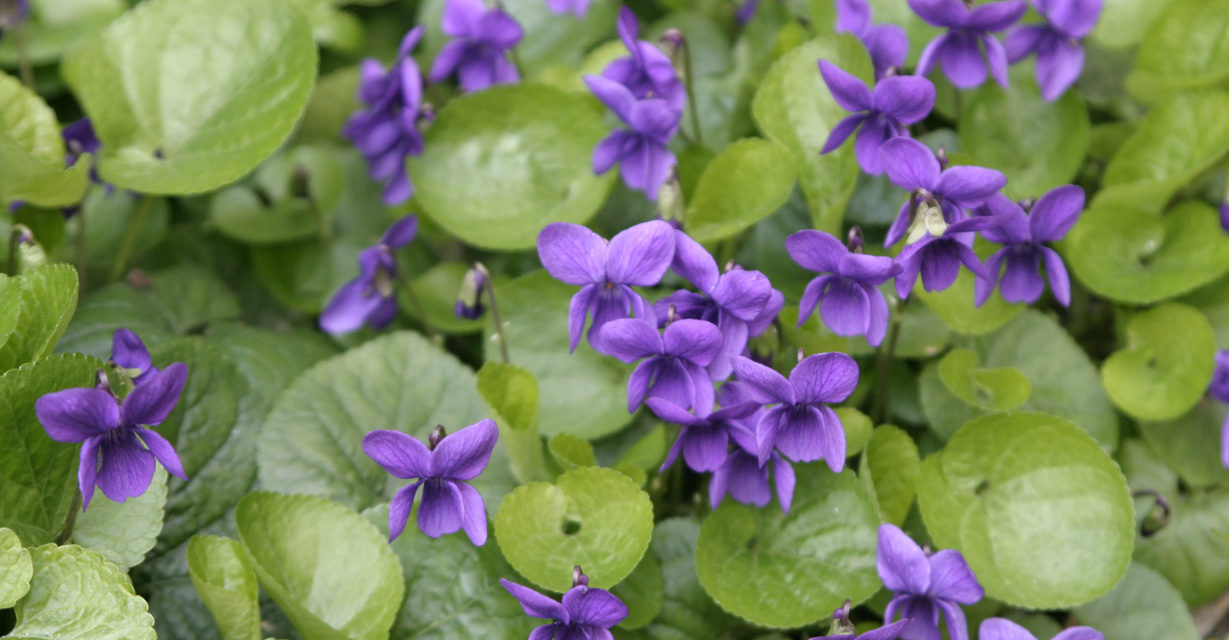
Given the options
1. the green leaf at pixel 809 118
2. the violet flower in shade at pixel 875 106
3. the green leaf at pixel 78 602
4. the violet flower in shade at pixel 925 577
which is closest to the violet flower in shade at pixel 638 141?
the green leaf at pixel 809 118

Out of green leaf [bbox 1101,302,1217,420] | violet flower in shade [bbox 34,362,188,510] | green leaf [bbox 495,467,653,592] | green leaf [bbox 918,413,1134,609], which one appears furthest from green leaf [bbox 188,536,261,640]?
green leaf [bbox 1101,302,1217,420]

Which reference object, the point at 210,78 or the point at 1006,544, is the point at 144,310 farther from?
the point at 1006,544

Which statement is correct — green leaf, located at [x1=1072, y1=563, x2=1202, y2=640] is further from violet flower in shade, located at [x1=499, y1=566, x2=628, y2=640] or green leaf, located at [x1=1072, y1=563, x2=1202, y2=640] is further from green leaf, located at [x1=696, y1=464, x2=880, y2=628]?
violet flower in shade, located at [x1=499, y1=566, x2=628, y2=640]

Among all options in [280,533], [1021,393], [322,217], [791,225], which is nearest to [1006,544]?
[1021,393]

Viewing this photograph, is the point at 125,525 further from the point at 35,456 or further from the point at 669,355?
the point at 669,355

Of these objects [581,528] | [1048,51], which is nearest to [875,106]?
[1048,51]

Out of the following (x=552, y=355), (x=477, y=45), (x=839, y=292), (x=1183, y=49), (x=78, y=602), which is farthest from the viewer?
(x=477, y=45)
